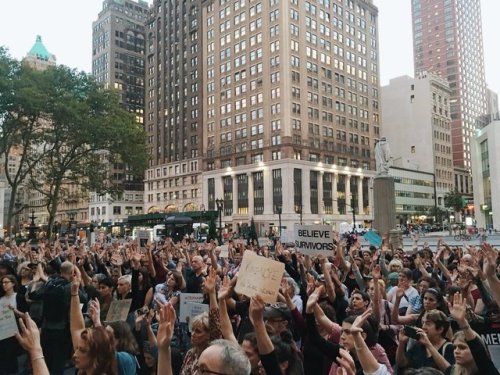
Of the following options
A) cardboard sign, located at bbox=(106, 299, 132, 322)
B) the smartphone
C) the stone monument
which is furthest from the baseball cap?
the stone monument

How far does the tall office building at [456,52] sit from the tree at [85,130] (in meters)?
147

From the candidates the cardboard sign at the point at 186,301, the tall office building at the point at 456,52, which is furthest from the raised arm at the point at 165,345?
the tall office building at the point at 456,52

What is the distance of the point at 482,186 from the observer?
63000 mm

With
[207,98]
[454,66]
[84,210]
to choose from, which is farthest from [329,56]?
[454,66]

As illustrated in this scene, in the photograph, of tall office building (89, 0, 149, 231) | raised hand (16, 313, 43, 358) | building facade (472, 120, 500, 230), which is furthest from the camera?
tall office building (89, 0, 149, 231)

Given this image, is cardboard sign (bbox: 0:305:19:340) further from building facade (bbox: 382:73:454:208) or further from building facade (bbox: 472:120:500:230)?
building facade (bbox: 382:73:454:208)

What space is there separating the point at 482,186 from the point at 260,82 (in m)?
42.3

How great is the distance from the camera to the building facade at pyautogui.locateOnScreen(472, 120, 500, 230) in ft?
189

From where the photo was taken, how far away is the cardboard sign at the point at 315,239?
884 centimetres

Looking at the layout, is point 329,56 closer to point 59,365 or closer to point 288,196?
point 288,196

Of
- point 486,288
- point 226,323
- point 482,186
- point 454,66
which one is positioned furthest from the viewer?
point 454,66

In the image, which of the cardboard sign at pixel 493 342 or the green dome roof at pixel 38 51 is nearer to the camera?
the cardboard sign at pixel 493 342

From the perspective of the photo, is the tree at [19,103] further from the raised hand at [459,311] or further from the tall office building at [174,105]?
the tall office building at [174,105]

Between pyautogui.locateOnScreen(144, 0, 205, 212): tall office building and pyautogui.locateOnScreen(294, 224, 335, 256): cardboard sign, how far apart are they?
8850 cm
